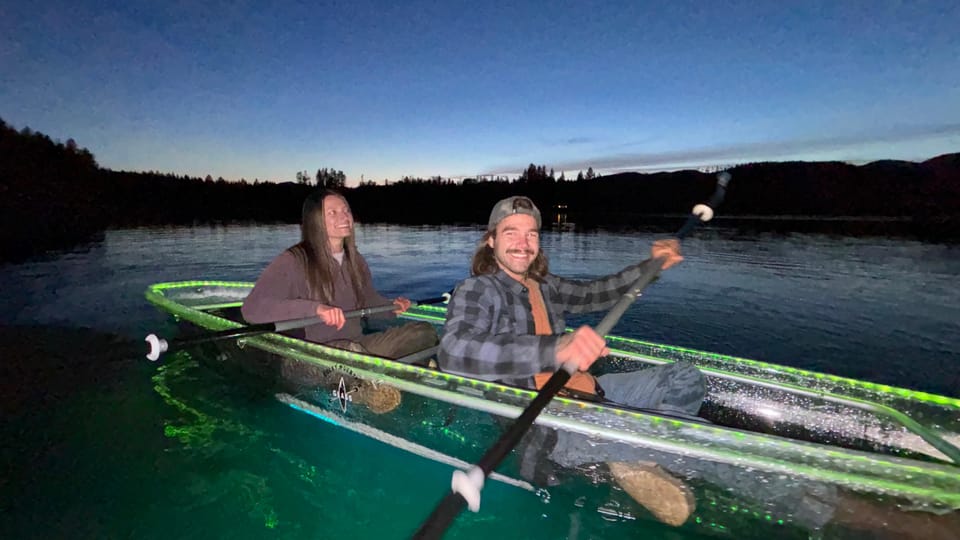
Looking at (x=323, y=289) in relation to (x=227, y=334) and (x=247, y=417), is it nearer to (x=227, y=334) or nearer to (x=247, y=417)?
(x=227, y=334)

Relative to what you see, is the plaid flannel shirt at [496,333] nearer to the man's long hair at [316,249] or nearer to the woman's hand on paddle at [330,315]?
the woman's hand on paddle at [330,315]

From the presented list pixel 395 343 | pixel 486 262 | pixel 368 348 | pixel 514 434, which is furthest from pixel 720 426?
pixel 368 348

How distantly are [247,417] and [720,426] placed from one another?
15.3ft

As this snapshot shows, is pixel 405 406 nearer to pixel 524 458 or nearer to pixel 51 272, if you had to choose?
pixel 524 458

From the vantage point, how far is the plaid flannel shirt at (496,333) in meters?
2.72

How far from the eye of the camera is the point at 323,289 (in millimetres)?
4816

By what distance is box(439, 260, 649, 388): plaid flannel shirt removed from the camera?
8.91 ft

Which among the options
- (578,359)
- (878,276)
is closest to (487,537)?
(578,359)

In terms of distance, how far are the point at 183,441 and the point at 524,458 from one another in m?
3.61

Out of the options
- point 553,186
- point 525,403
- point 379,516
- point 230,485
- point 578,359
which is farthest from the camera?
point 553,186

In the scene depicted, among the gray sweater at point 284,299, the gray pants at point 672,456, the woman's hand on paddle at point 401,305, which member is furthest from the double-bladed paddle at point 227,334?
the gray pants at point 672,456

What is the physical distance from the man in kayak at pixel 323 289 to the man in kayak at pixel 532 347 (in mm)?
1666

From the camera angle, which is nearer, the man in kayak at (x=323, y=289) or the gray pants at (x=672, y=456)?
the gray pants at (x=672, y=456)

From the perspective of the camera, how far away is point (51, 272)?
1464cm
